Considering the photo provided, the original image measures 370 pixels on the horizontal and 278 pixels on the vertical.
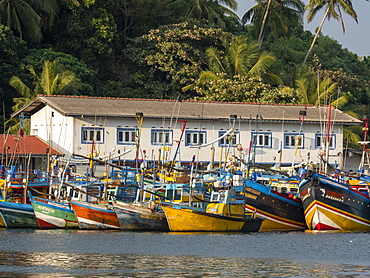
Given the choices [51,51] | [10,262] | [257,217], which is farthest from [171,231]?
[51,51]

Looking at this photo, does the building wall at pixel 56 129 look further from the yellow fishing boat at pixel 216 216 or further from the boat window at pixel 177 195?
the yellow fishing boat at pixel 216 216

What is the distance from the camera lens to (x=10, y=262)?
29.1 m

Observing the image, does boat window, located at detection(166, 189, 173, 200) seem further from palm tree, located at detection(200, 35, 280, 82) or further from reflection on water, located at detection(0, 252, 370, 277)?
palm tree, located at detection(200, 35, 280, 82)

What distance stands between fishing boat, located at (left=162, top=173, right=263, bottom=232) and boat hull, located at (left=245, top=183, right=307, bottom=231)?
1249mm

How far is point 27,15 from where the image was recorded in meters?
67.6

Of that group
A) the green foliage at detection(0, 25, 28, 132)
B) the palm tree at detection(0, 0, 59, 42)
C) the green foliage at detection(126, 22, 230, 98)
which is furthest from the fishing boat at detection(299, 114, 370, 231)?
the palm tree at detection(0, 0, 59, 42)

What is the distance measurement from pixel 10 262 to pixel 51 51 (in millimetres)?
40122

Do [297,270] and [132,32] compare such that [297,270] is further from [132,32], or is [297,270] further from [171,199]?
[132,32]

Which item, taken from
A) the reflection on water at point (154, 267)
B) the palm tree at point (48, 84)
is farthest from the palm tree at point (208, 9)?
the reflection on water at point (154, 267)

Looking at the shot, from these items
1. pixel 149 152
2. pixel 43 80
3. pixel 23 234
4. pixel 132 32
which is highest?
pixel 132 32

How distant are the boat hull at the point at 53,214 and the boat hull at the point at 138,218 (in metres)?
2.75

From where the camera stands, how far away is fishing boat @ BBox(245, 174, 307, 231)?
41250 mm

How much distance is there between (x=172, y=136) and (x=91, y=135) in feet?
16.7

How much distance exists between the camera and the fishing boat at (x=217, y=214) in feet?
124
